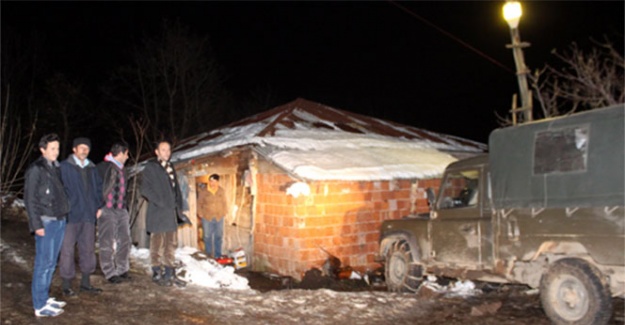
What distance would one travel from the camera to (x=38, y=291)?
5.21m

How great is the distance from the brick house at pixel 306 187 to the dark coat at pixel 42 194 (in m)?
4.20

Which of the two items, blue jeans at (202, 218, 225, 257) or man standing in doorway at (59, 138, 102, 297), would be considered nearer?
man standing in doorway at (59, 138, 102, 297)

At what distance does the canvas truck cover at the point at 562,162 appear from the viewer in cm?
533

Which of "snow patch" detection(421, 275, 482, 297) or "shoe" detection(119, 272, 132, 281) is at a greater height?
"shoe" detection(119, 272, 132, 281)

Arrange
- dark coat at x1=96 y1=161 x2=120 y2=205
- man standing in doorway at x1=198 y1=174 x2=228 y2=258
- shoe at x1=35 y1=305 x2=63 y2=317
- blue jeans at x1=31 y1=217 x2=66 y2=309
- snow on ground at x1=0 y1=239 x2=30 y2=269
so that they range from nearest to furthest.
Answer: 1. blue jeans at x1=31 y1=217 x2=66 y2=309
2. shoe at x1=35 y1=305 x2=63 y2=317
3. dark coat at x1=96 y1=161 x2=120 y2=205
4. snow on ground at x1=0 y1=239 x2=30 y2=269
5. man standing in doorway at x1=198 y1=174 x2=228 y2=258

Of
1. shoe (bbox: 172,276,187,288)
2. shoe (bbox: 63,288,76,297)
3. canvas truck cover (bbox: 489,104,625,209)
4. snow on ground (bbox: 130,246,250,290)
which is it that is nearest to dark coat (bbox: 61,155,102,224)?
shoe (bbox: 63,288,76,297)

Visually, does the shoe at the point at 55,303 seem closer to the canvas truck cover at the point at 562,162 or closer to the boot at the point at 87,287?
the boot at the point at 87,287

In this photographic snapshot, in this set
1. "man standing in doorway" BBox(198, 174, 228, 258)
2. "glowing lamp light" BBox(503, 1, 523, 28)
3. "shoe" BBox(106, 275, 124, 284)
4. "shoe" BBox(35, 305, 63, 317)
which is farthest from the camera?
"man standing in doorway" BBox(198, 174, 228, 258)

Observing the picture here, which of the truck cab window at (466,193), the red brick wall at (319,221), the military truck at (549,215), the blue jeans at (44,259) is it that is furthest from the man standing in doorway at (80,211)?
the truck cab window at (466,193)

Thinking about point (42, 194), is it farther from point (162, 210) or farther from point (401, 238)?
point (401, 238)

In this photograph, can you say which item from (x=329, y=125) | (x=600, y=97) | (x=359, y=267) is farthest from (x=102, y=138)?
(x=600, y=97)

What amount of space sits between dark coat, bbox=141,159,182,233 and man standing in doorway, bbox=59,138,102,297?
655 mm

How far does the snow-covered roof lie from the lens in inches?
373

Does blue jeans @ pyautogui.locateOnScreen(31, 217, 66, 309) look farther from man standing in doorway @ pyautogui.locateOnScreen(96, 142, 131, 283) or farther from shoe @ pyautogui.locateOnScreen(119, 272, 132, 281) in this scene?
shoe @ pyautogui.locateOnScreen(119, 272, 132, 281)
